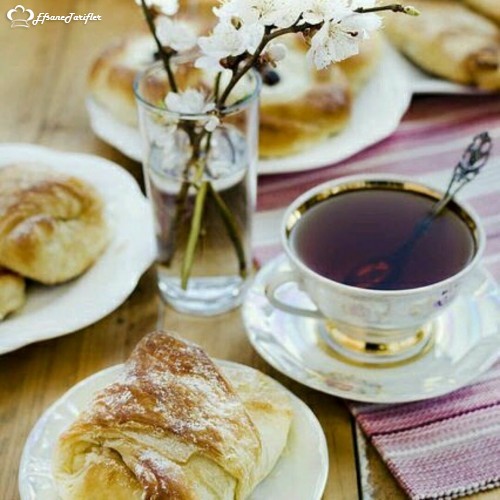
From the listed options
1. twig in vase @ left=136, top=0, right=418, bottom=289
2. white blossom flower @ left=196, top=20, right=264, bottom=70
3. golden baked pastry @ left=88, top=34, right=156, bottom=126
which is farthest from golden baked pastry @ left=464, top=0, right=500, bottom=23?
white blossom flower @ left=196, top=20, right=264, bottom=70

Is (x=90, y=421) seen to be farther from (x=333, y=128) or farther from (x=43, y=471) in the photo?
(x=333, y=128)

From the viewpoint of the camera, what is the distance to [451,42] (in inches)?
66.1

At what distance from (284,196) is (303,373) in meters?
0.43

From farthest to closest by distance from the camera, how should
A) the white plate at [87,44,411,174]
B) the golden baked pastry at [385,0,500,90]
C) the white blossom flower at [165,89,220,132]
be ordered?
the golden baked pastry at [385,0,500,90] < the white plate at [87,44,411,174] < the white blossom flower at [165,89,220,132]

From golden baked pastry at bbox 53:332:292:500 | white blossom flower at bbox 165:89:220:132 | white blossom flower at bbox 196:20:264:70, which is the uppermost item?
white blossom flower at bbox 196:20:264:70

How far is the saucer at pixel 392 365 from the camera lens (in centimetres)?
107

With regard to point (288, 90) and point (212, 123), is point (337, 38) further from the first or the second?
point (288, 90)

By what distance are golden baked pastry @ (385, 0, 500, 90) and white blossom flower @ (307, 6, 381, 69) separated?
799 millimetres

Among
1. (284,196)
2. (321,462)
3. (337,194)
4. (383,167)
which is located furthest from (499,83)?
(321,462)

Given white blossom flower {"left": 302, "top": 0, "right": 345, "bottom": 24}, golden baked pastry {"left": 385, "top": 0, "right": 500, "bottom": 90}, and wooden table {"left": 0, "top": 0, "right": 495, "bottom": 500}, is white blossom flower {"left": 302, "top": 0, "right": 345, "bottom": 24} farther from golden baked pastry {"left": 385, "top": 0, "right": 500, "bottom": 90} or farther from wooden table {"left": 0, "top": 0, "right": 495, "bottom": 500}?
golden baked pastry {"left": 385, "top": 0, "right": 500, "bottom": 90}

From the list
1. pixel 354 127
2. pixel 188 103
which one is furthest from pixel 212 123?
pixel 354 127

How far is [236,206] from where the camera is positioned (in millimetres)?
1216

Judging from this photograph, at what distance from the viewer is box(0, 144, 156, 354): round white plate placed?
1.15m

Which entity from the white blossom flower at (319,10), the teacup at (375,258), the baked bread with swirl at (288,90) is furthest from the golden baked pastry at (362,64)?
the white blossom flower at (319,10)
